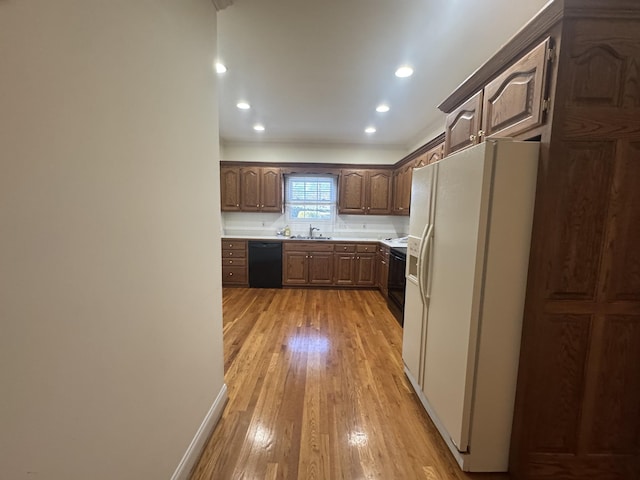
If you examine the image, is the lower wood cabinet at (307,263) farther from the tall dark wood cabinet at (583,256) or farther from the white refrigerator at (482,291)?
the tall dark wood cabinet at (583,256)

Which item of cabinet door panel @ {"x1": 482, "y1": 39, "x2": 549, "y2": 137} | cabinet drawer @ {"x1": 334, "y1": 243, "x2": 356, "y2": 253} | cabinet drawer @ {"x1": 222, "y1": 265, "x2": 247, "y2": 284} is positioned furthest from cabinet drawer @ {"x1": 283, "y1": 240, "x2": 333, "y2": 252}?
cabinet door panel @ {"x1": 482, "y1": 39, "x2": 549, "y2": 137}

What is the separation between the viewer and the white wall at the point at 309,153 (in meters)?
5.33

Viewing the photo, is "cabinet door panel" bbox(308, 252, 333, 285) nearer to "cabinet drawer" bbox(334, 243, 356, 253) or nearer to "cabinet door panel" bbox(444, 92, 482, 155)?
"cabinet drawer" bbox(334, 243, 356, 253)

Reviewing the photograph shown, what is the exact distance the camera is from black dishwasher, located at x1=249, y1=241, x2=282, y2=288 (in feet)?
16.4

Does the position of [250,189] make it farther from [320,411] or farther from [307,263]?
[320,411]

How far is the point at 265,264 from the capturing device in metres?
5.03

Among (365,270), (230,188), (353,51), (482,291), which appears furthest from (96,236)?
(230,188)

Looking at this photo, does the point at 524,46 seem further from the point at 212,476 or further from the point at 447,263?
the point at 212,476

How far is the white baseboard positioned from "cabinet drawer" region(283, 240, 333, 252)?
3134 millimetres

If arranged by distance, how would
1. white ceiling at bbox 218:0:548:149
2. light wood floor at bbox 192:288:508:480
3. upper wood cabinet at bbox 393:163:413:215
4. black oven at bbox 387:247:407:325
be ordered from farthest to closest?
upper wood cabinet at bbox 393:163:413:215
black oven at bbox 387:247:407:325
white ceiling at bbox 218:0:548:149
light wood floor at bbox 192:288:508:480

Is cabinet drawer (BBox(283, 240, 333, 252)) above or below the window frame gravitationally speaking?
below

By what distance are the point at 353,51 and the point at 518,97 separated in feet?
4.38

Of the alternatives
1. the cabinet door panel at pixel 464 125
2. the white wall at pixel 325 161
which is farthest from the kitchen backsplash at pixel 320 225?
the cabinet door panel at pixel 464 125

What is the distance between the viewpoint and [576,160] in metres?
1.30
